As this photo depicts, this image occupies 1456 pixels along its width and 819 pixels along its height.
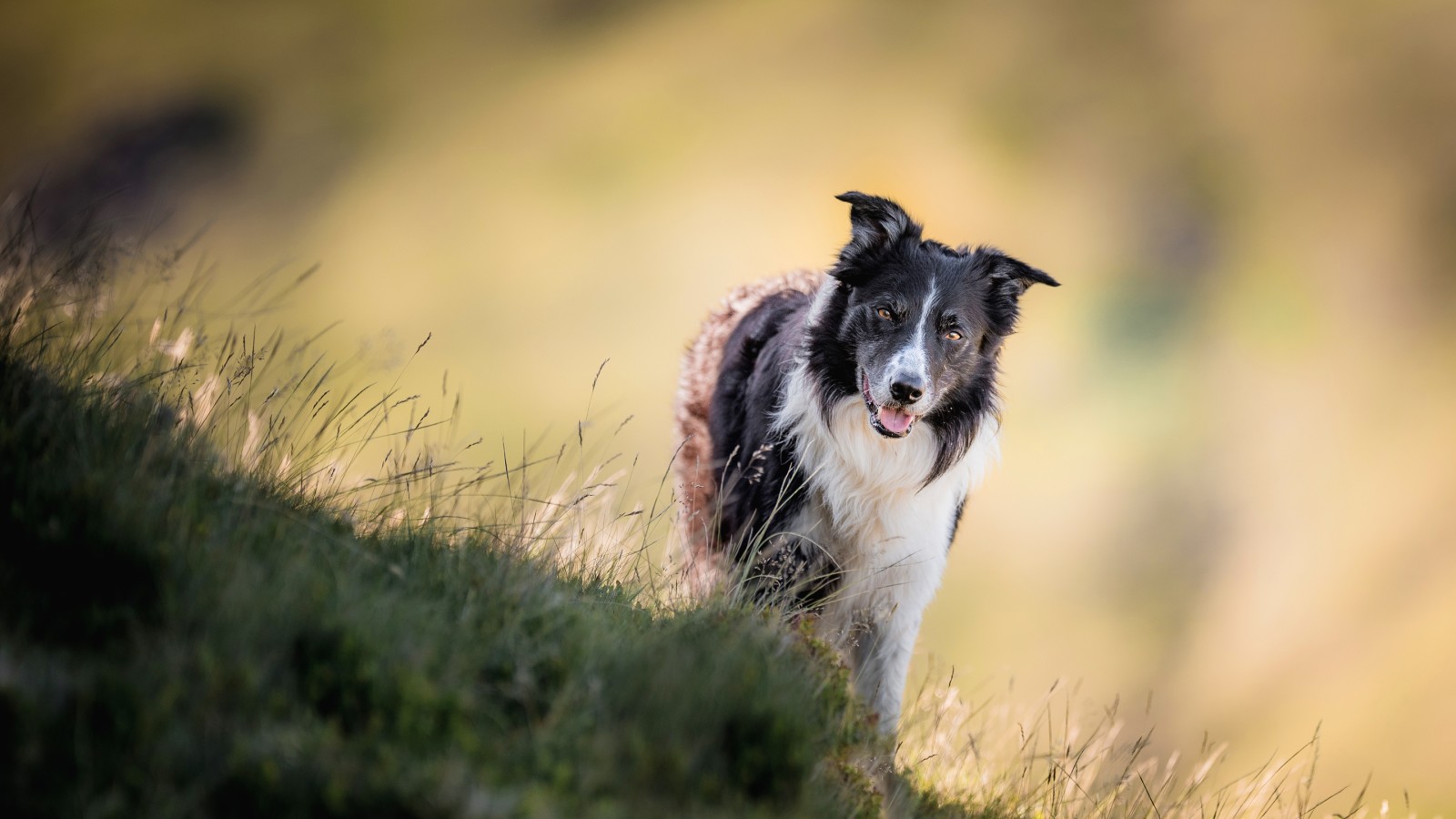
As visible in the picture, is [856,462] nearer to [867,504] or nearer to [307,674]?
[867,504]

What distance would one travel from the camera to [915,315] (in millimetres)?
5016

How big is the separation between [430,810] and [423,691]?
0.36m

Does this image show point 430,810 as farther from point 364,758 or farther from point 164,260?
point 164,260

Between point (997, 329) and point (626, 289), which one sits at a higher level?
point (626, 289)

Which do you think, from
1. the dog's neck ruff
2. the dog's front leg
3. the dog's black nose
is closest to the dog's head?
the dog's black nose

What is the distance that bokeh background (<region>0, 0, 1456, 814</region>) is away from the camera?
89.2 ft

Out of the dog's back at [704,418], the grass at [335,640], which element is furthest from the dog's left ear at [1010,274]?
the grass at [335,640]

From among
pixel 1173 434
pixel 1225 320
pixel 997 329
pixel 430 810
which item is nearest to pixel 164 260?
pixel 430 810

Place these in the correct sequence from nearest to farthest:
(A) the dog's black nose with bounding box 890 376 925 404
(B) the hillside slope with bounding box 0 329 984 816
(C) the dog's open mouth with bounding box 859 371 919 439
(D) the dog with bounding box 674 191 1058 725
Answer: (B) the hillside slope with bounding box 0 329 984 816 < (A) the dog's black nose with bounding box 890 376 925 404 < (C) the dog's open mouth with bounding box 859 371 919 439 < (D) the dog with bounding box 674 191 1058 725

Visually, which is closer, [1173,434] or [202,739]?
[202,739]

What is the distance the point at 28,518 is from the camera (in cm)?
286

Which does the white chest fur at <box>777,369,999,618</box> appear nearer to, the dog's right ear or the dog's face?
the dog's face

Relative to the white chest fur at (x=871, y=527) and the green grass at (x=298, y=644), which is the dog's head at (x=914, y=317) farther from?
the green grass at (x=298, y=644)

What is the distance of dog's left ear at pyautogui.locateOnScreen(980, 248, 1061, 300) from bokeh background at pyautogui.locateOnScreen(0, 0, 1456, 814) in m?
17.2
